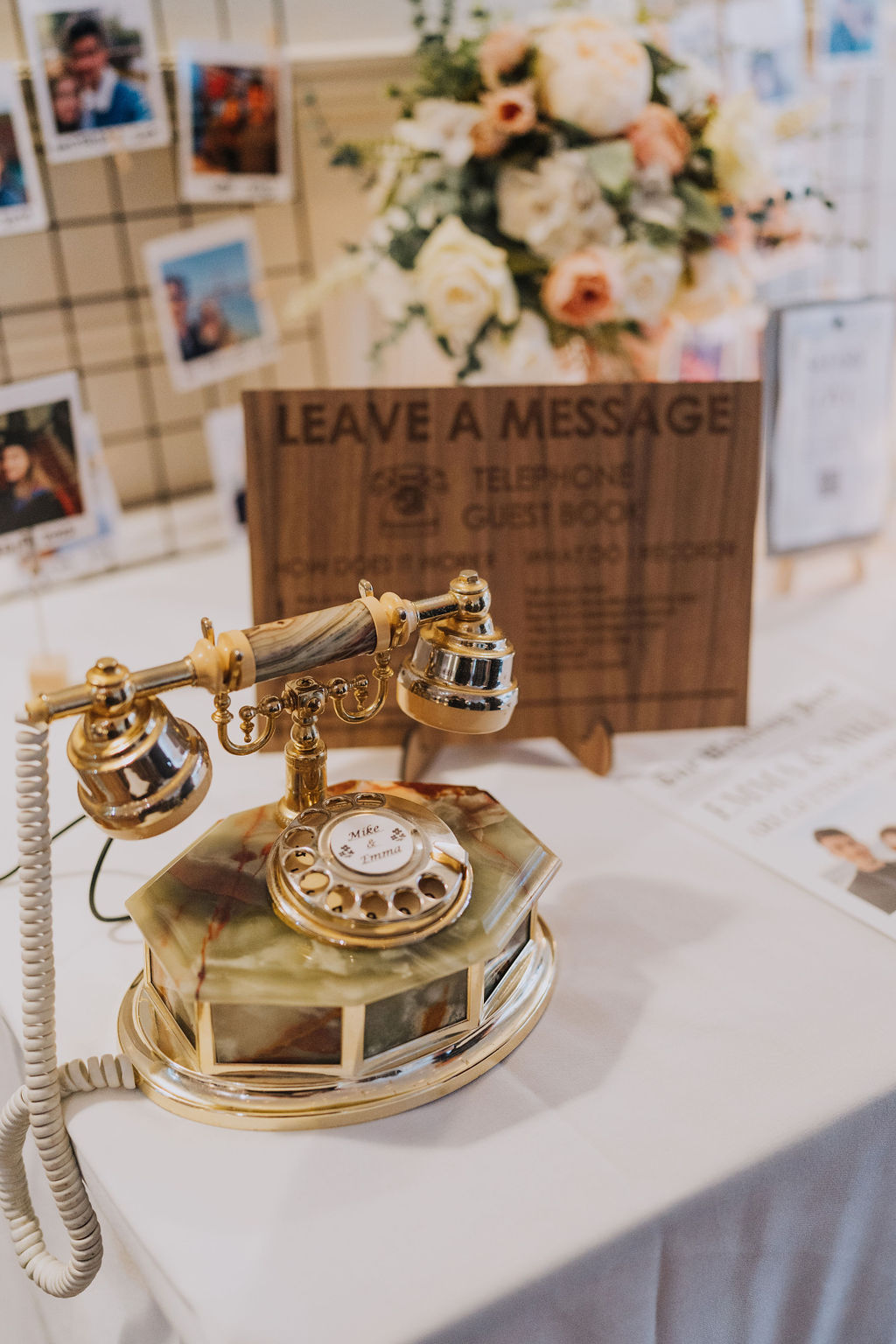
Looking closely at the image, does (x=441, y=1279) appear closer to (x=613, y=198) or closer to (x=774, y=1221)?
(x=774, y=1221)

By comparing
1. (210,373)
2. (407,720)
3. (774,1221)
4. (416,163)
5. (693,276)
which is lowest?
(774,1221)

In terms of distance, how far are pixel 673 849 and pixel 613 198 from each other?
65cm

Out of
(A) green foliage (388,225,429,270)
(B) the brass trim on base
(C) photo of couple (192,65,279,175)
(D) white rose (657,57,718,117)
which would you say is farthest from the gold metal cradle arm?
(C) photo of couple (192,65,279,175)

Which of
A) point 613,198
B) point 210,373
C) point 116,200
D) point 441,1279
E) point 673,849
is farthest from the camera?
point 210,373

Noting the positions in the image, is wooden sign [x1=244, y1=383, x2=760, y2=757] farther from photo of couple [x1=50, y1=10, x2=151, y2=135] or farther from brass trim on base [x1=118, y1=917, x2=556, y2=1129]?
photo of couple [x1=50, y1=10, x2=151, y2=135]

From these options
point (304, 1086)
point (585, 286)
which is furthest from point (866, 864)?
point (585, 286)

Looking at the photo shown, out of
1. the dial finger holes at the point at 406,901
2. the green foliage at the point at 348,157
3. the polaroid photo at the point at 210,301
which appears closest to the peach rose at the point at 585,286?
the green foliage at the point at 348,157

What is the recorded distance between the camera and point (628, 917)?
0.76 meters

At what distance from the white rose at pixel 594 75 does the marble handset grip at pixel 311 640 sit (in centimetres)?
68

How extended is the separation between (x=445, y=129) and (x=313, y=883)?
828 mm

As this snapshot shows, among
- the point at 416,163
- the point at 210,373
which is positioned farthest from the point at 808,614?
the point at 210,373

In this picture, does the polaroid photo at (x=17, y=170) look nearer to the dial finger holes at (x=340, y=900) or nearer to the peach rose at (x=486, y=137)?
the peach rose at (x=486, y=137)

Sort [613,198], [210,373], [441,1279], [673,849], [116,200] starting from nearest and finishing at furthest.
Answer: [441,1279], [673,849], [613,198], [116,200], [210,373]

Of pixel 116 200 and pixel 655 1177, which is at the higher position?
pixel 116 200
